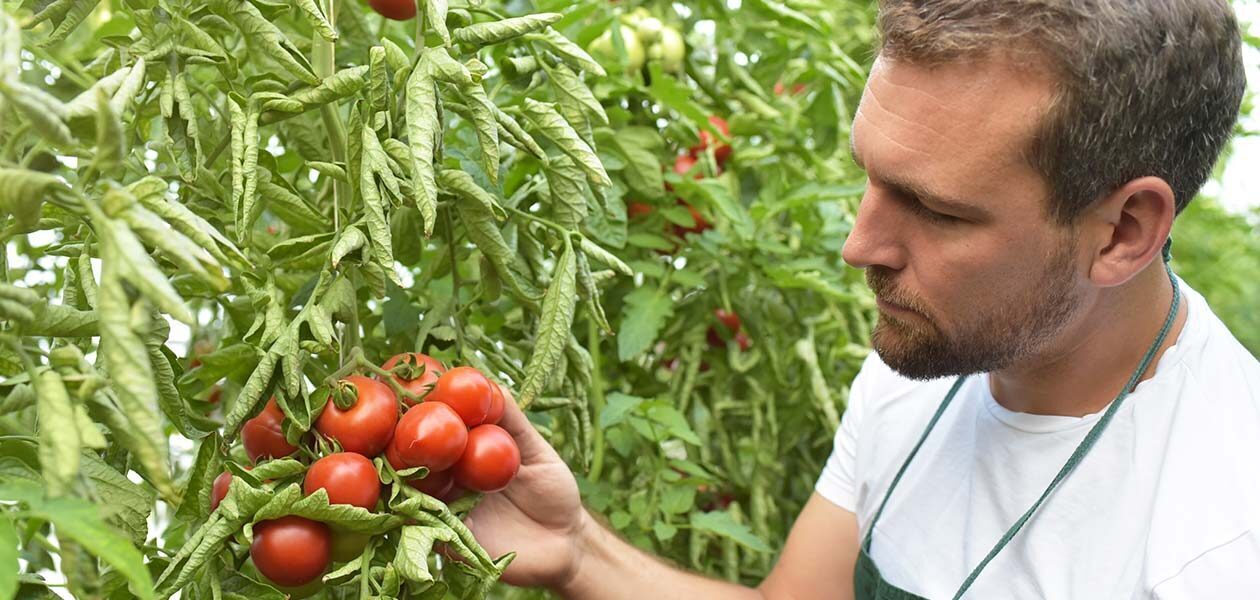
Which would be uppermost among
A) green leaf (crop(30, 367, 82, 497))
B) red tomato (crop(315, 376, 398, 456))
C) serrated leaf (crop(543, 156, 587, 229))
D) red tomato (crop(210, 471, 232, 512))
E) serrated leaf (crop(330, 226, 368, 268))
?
green leaf (crop(30, 367, 82, 497))

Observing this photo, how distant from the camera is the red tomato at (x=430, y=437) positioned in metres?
0.86

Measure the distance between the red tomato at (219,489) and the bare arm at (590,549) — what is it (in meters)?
0.23

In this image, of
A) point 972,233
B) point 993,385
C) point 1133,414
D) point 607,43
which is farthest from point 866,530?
point 607,43

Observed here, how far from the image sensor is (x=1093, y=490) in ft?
3.66

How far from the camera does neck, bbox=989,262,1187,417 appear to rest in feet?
3.64

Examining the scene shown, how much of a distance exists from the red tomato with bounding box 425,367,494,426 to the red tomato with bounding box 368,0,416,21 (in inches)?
11.8

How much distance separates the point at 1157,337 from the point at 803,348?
1.37ft

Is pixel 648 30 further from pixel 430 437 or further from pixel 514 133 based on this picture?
pixel 430 437

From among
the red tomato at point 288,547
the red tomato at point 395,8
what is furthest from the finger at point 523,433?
the red tomato at point 395,8

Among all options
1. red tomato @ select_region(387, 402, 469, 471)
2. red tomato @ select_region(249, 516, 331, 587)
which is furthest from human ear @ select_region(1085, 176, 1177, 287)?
red tomato @ select_region(249, 516, 331, 587)

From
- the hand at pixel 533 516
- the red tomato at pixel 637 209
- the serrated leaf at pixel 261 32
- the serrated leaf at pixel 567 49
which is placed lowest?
the hand at pixel 533 516

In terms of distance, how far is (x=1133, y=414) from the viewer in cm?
112

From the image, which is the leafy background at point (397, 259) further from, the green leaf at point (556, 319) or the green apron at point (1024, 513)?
the green apron at point (1024, 513)

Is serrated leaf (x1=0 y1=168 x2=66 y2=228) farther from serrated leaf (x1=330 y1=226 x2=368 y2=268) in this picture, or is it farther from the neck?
the neck
